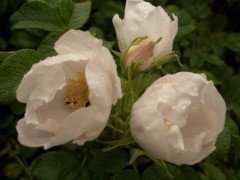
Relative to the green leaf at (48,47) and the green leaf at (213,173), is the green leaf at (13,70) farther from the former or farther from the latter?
the green leaf at (213,173)

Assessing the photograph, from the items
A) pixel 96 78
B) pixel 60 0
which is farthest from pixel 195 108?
pixel 60 0

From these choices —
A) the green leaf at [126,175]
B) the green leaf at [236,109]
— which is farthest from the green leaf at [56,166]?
the green leaf at [236,109]

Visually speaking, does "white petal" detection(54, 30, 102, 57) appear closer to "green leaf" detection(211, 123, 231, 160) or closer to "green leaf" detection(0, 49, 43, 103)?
"green leaf" detection(0, 49, 43, 103)

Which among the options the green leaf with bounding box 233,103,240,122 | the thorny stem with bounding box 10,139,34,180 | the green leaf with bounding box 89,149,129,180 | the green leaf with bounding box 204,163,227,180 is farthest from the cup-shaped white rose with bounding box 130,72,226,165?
the thorny stem with bounding box 10,139,34,180

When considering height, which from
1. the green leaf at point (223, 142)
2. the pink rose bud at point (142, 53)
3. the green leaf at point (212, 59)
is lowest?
the green leaf at point (212, 59)

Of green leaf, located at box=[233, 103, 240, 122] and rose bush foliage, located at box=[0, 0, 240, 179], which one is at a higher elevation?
rose bush foliage, located at box=[0, 0, 240, 179]

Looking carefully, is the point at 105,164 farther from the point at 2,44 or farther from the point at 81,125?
the point at 2,44
